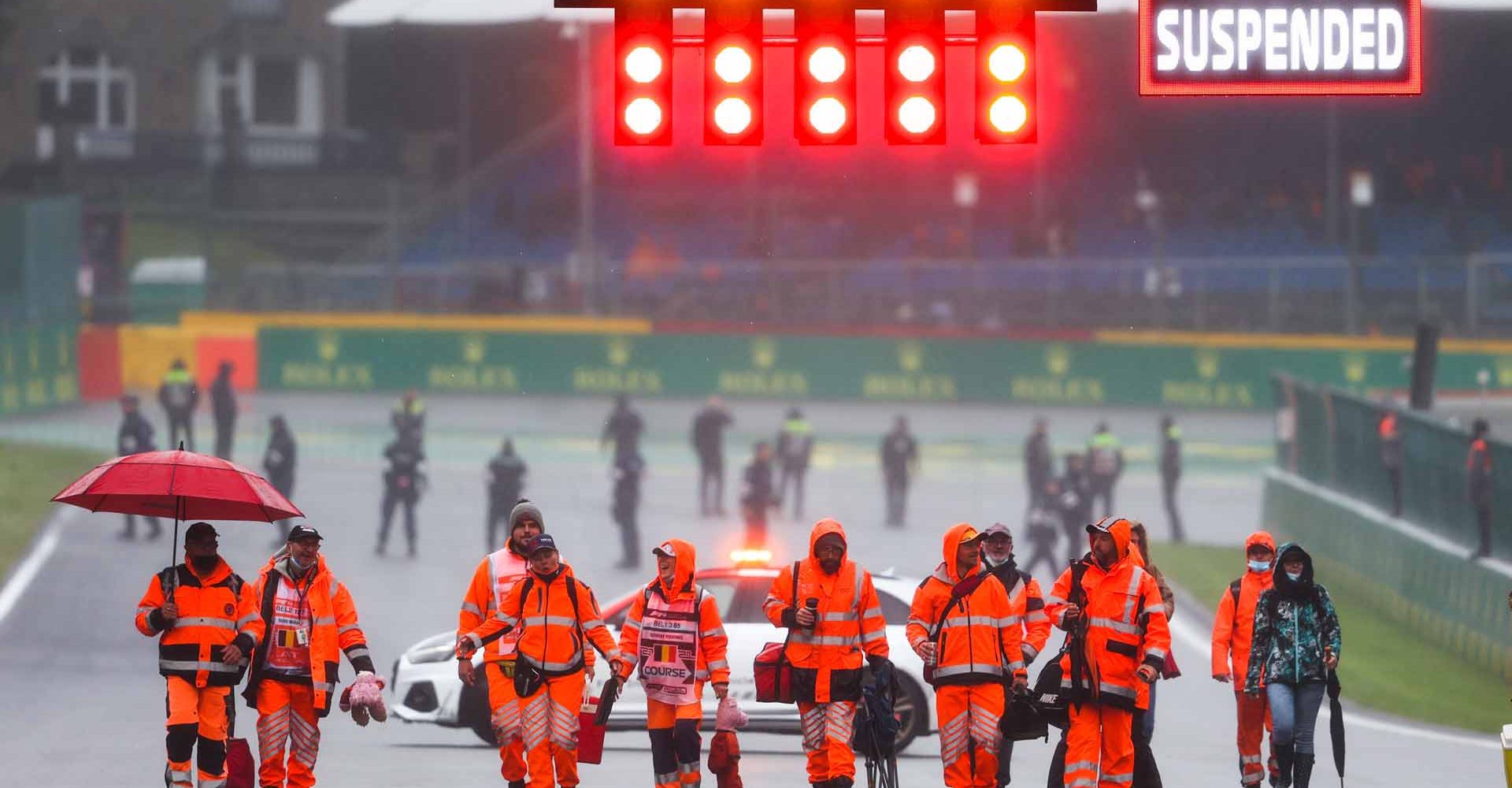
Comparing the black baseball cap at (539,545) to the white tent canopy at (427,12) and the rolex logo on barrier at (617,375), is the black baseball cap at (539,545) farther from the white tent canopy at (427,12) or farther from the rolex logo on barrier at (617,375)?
the white tent canopy at (427,12)

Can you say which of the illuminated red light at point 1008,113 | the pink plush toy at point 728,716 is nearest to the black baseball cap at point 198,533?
the pink plush toy at point 728,716

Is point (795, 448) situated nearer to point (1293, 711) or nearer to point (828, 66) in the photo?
point (1293, 711)

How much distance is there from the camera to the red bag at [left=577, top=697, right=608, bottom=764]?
484 inches

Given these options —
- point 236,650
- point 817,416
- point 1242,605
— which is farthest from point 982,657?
point 817,416

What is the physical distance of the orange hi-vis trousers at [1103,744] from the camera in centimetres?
1187

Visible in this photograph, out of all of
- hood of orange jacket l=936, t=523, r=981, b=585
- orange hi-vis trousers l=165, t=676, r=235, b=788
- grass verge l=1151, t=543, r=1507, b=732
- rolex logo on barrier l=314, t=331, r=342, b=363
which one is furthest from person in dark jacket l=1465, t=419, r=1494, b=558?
rolex logo on barrier l=314, t=331, r=342, b=363

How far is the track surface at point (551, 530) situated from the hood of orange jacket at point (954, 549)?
2464 mm

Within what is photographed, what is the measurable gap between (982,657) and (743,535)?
66.1 ft

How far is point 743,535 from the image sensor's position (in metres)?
32.1

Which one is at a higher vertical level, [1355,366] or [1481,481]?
[1355,366]

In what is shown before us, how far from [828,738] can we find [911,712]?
12.6 feet

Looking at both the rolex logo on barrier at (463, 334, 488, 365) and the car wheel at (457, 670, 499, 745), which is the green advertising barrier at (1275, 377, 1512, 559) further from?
the rolex logo on barrier at (463, 334, 488, 365)

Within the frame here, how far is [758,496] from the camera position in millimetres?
28984

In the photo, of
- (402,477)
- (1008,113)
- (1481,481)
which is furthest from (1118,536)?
(402,477)
